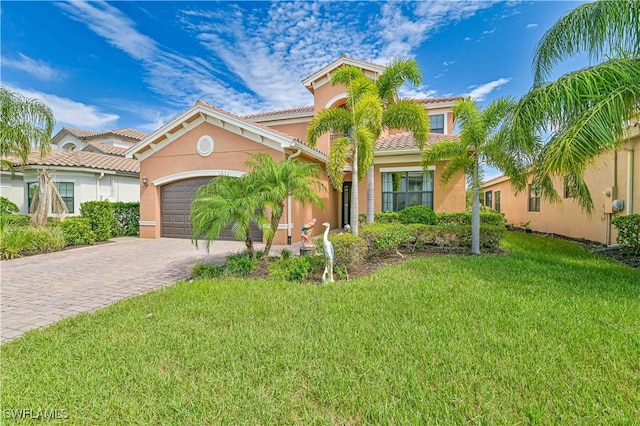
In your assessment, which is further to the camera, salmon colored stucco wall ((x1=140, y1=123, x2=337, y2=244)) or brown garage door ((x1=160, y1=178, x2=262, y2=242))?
brown garage door ((x1=160, y1=178, x2=262, y2=242))

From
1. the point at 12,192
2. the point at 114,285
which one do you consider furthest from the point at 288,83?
the point at 12,192

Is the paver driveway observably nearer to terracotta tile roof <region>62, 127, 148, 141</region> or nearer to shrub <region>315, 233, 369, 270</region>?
shrub <region>315, 233, 369, 270</region>

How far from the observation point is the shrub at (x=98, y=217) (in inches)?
508

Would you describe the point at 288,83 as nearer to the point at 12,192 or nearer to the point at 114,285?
the point at 114,285

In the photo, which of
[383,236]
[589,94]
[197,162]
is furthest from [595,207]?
[197,162]

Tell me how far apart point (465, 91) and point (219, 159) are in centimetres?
1389

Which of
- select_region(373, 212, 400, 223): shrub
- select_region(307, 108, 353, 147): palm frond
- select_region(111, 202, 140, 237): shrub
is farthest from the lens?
select_region(111, 202, 140, 237): shrub

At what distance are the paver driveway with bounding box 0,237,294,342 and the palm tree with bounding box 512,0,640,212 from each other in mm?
8723

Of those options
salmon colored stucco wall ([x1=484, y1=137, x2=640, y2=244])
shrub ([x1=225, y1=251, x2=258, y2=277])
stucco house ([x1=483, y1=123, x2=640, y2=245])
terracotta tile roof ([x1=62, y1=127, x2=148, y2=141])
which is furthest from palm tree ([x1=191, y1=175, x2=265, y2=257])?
terracotta tile roof ([x1=62, y1=127, x2=148, y2=141])

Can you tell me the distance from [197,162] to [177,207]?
2.60 metres

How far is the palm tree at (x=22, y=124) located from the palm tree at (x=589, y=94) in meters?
17.2

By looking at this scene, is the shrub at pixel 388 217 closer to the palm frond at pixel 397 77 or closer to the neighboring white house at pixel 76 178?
the palm frond at pixel 397 77

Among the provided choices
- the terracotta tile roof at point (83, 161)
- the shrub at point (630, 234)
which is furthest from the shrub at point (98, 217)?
the shrub at point (630, 234)

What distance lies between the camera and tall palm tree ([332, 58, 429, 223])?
385 inches
